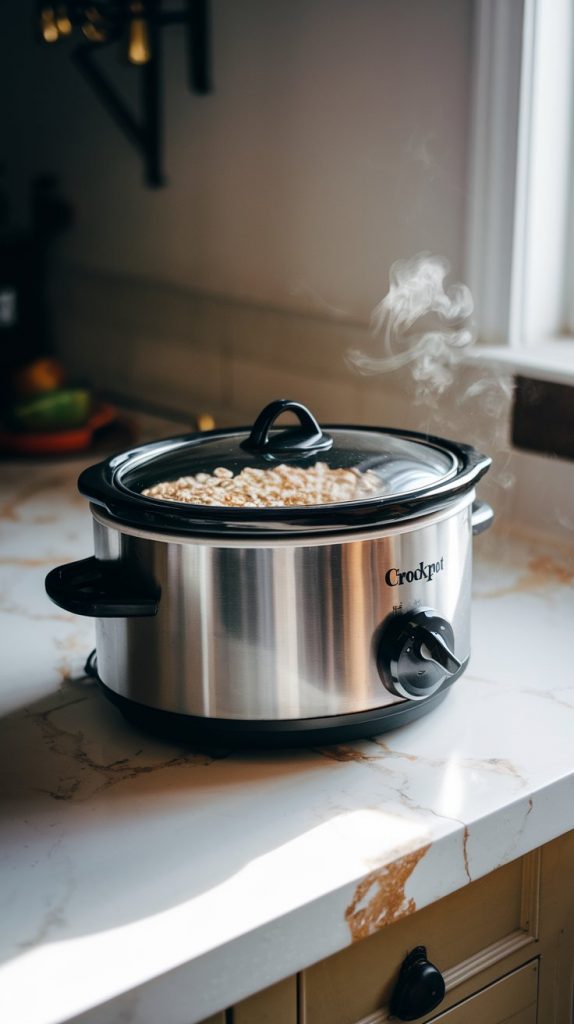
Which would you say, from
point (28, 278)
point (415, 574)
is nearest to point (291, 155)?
point (28, 278)

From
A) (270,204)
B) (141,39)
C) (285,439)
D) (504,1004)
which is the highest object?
(141,39)

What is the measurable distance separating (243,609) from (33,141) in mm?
1795

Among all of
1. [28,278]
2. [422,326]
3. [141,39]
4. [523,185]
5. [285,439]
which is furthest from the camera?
[28,278]

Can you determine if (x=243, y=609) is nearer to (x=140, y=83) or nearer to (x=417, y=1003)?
(x=417, y=1003)

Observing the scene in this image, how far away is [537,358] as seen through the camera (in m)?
1.42

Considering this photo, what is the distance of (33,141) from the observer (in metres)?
2.33

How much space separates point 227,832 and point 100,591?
20 cm

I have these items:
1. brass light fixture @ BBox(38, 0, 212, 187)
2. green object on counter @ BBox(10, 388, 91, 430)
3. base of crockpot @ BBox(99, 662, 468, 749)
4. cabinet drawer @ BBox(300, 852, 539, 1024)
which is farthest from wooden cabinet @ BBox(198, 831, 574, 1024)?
brass light fixture @ BBox(38, 0, 212, 187)

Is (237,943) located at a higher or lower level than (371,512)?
lower

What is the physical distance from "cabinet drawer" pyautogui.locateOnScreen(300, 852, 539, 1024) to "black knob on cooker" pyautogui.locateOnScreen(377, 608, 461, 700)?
0.15 m

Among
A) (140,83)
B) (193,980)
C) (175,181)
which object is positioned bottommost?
(193,980)

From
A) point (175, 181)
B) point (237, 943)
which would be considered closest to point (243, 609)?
point (237, 943)

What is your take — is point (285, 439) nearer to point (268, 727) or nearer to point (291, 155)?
point (268, 727)

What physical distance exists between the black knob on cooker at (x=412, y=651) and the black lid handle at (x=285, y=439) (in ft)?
0.59
